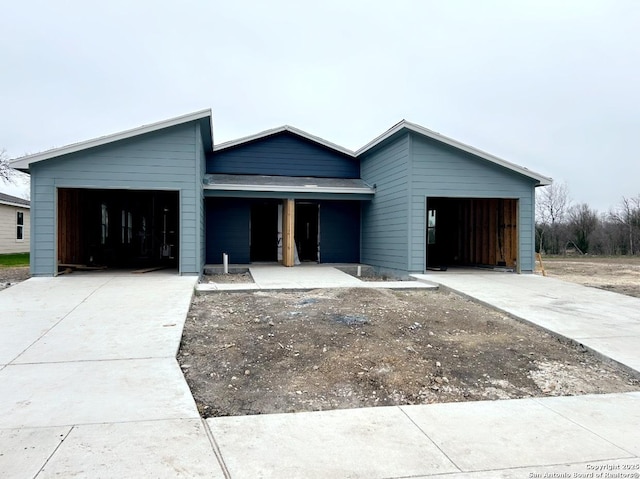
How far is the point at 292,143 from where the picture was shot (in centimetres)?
1511

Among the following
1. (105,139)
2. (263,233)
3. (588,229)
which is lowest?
(263,233)

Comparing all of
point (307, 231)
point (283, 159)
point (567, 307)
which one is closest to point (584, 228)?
point (307, 231)

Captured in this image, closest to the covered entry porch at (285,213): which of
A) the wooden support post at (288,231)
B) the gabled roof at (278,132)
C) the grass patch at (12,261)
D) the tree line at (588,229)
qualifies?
the wooden support post at (288,231)

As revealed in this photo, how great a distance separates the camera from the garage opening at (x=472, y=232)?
1312 cm

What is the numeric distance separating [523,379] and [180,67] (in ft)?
50.6

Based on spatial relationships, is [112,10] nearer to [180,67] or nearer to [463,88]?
[180,67]

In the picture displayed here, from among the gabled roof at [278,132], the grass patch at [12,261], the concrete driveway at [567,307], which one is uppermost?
the gabled roof at [278,132]

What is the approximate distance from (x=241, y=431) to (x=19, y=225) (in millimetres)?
25946

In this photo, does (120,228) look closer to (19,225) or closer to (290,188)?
(290,188)

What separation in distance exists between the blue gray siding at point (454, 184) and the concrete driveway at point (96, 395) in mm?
6559

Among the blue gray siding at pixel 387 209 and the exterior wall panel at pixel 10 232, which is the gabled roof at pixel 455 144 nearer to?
the blue gray siding at pixel 387 209

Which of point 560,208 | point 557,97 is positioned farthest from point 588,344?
point 560,208

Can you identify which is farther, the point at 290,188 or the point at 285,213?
the point at 285,213

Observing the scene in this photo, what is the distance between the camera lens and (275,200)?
14.7m
